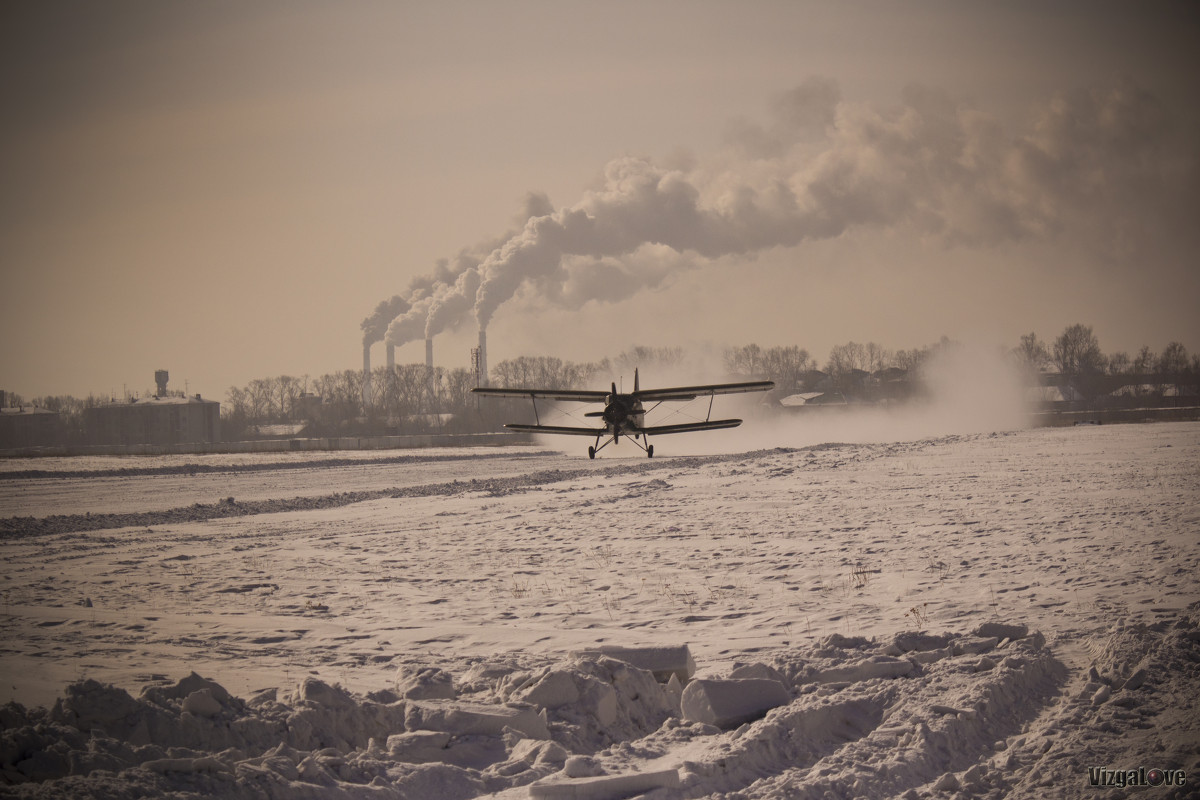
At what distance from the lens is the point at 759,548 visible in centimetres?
1530

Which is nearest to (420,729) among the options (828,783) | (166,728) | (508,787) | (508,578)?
(508,787)

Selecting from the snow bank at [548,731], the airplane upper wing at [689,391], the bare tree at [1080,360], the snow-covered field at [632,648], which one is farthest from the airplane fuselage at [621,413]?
the bare tree at [1080,360]

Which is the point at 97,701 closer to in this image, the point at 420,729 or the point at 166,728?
the point at 166,728

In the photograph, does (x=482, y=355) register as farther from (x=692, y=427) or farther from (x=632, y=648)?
(x=632, y=648)

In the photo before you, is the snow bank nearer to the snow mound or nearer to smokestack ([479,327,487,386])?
the snow mound

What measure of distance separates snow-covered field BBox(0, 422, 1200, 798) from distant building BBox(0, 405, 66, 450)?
98.6 meters

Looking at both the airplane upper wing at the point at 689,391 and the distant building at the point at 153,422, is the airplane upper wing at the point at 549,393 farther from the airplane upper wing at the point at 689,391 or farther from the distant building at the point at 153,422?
the distant building at the point at 153,422

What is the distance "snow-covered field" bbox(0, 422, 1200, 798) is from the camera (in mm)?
5961

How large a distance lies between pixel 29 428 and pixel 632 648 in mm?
125735

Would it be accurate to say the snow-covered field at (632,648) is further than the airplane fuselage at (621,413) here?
No

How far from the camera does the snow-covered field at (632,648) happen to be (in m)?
5.96

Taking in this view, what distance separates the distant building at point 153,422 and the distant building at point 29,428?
5100mm

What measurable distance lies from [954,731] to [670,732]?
219 cm

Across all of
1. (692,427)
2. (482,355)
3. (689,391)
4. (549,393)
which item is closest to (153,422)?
(482,355)
